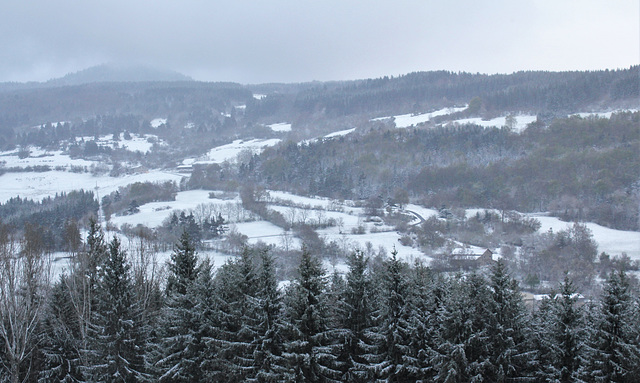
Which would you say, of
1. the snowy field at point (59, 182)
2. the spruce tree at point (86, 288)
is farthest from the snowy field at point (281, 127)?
the spruce tree at point (86, 288)

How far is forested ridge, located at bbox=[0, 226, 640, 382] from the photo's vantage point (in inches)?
588

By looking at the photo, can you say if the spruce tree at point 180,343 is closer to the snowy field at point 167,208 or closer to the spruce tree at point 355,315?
the spruce tree at point 355,315

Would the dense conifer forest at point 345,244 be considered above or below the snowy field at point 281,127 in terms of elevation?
below

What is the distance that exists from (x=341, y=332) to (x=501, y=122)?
358ft

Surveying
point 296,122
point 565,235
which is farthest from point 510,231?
point 296,122

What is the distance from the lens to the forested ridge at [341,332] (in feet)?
49.0

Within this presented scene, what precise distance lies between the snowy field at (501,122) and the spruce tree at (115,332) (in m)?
99.7

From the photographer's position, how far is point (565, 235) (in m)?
53.9

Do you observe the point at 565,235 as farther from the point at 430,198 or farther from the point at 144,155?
the point at 144,155


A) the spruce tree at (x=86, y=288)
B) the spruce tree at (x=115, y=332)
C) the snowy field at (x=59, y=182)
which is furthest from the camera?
the snowy field at (x=59, y=182)

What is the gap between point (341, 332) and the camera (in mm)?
16781

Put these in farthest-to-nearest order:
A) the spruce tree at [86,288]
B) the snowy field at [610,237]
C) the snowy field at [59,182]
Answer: the snowy field at [59,182] < the snowy field at [610,237] < the spruce tree at [86,288]

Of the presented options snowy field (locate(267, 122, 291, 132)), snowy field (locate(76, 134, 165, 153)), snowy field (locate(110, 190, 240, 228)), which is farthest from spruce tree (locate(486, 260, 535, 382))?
snowy field (locate(267, 122, 291, 132))

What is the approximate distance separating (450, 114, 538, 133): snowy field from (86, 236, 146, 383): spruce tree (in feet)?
327
